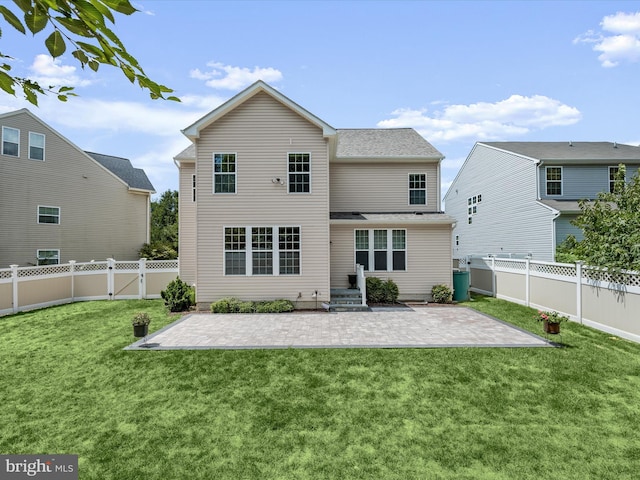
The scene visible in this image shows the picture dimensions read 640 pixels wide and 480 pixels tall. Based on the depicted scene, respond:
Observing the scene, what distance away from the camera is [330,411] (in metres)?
5.21

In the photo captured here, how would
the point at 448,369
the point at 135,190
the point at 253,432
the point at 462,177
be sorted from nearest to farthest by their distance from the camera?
the point at 253,432 < the point at 448,369 < the point at 135,190 < the point at 462,177

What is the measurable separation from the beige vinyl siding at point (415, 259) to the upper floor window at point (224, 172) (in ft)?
15.7

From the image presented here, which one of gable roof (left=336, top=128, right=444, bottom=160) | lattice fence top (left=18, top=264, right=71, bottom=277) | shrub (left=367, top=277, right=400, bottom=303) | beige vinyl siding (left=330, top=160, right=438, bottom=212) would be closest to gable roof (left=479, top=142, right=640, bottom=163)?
gable roof (left=336, top=128, right=444, bottom=160)

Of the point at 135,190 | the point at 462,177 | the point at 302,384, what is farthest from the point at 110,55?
the point at 462,177

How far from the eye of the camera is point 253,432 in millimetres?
4668

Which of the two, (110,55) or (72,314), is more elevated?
(110,55)

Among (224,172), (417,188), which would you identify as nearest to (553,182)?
(417,188)

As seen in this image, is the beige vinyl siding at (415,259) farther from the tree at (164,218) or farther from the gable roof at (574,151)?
the tree at (164,218)

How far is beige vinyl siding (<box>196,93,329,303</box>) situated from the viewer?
41.5 feet

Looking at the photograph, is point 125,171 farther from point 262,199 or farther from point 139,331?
point 139,331

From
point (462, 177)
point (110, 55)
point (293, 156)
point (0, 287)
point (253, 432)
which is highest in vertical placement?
point (462, 177)

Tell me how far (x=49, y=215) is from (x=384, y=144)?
63.1 feet

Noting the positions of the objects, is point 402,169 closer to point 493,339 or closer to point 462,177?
point 493,339

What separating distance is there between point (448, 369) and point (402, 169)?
10.9 m
